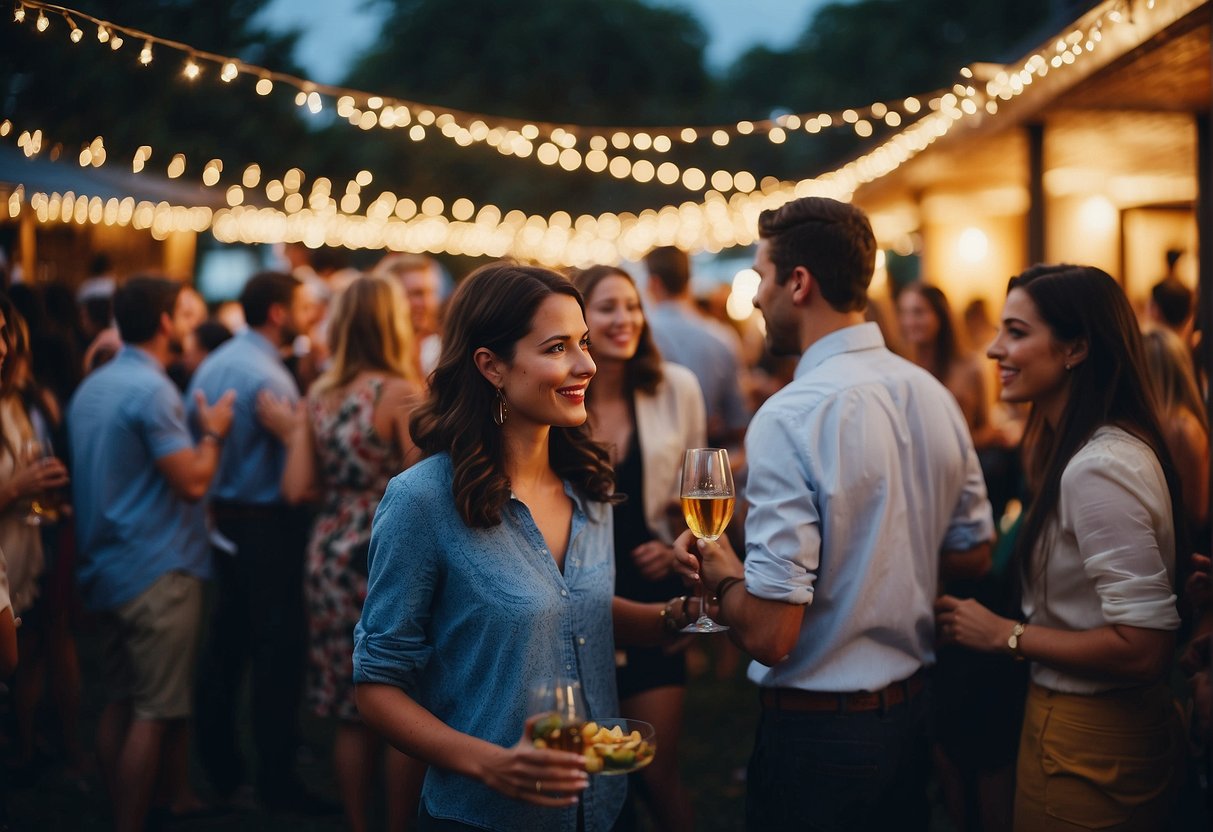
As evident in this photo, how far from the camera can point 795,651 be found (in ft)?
7.94

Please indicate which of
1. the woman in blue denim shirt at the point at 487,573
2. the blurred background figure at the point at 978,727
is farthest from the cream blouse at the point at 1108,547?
the woman in blue denim shirt at the point at 487,573

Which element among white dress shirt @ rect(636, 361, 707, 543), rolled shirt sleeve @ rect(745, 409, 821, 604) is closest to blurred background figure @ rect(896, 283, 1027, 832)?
rolled shirt sleeve @ rect(745, 409, 821, 604)

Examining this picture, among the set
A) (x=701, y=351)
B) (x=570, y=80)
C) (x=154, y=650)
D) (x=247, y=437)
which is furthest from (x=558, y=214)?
(x=154, y=650)

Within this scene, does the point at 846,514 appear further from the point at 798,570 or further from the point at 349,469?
the point at 349,469

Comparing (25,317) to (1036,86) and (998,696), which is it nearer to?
(998,696)

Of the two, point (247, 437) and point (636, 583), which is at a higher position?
point (247, 437)

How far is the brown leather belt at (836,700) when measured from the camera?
2.36m

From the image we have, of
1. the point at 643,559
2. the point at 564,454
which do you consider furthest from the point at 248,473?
the point at 564,454

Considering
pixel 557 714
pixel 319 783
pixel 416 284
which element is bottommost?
pixel 319 783

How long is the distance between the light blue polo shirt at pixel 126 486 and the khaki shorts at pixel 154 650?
0.17ft

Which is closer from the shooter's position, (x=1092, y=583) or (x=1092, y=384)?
(x=1092, y=583)

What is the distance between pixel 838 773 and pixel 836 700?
0.49ft

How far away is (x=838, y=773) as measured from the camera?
2324 millimetres

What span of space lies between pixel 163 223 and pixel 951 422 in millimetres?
10555
